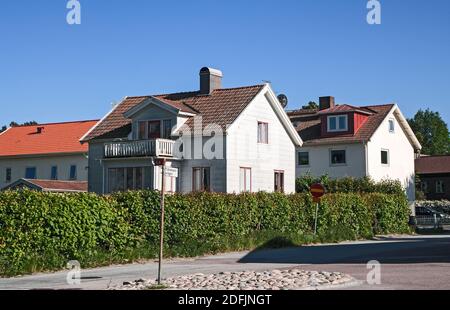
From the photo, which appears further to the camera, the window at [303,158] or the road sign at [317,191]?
the window at [303,158]

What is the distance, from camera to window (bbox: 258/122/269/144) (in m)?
43.0

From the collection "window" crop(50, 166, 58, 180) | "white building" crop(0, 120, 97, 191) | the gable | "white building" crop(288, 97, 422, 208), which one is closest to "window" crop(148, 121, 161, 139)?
the gable

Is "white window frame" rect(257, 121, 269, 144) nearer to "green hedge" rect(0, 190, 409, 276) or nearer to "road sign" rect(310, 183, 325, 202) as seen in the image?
"green hedge" rect(0, 190, 409, 276)

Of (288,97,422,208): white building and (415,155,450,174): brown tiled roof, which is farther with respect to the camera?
→ (415,155,450,174): brown tiled roof

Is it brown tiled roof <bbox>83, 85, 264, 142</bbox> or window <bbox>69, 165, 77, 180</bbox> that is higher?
brown tiled roof <bbox>83, 85, 264, 142</bbox>

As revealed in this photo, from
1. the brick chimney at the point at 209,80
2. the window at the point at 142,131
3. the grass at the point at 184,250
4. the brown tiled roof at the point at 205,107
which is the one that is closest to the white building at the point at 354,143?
the brick chimney at the point at 209,80

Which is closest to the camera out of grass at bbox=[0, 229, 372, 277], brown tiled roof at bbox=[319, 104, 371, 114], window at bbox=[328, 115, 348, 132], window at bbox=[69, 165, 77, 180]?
grass at bbox=[0, 229, 372, 277]

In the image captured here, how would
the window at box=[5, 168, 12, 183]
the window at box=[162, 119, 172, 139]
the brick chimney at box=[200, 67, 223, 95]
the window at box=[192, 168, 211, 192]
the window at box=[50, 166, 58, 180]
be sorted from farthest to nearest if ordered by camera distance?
the window at box=[5, 168, 12, 183], the window at box=[50, 166, 58, 180], the brick chimney at box=[200, 67, 223, 95], the window at box=[162, 119, 172, 139], the window at box=[192, 168, 211, 192]

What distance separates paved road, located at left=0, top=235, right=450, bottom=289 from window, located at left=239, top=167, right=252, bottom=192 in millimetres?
13518

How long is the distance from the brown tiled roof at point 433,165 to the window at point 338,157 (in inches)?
1084

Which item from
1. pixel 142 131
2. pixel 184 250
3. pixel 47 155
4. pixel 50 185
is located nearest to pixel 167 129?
pixel 142 131

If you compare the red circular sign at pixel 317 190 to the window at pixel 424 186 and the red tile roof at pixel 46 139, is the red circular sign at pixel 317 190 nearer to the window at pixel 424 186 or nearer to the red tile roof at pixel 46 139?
the red tile roof at pixel 46 139

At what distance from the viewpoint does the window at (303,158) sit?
56.0 m
